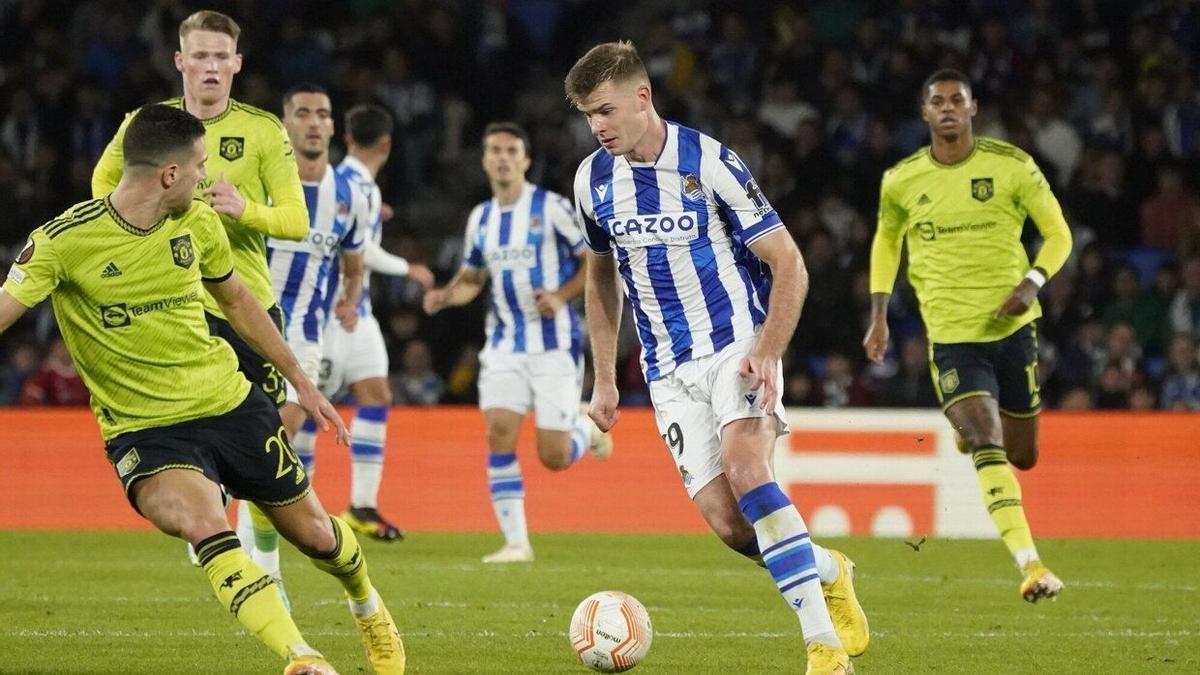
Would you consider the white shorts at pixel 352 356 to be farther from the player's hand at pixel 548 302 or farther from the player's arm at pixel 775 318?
the player's arm at pixel 775 318

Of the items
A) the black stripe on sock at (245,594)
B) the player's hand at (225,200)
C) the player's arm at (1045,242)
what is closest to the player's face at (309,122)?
the player's hand at (225,200)

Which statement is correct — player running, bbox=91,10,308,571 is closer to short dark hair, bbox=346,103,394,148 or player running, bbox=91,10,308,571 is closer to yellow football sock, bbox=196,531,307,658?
yellow football sock, bbox=196,531,307,658

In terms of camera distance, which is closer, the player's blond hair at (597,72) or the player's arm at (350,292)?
the player's blond hair at (597,72)

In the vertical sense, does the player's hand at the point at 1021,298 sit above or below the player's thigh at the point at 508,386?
above

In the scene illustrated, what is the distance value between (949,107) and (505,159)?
124 inches

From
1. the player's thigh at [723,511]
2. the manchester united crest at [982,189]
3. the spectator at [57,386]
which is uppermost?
the manchester united crest at [982,189]

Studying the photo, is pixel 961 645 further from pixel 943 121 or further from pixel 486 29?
pixel 486 29

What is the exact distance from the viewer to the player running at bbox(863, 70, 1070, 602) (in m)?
9.40

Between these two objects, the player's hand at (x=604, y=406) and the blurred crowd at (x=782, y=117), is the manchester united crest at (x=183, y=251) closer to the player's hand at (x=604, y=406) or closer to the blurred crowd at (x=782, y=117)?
the player's hand at (x=604, y=406)

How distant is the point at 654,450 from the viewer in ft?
44.1

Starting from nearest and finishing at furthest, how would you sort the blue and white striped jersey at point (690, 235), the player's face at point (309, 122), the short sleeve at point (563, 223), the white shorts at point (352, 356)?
the blue and white striped jersey at point (690, 235) → the player's face at point (309, 122) → the short sleeve at point (563, 223) → the white shorts at point (352, 356)

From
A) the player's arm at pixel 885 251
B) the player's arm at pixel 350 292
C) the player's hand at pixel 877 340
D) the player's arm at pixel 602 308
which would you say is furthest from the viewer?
the player's arm at pixel 350 292

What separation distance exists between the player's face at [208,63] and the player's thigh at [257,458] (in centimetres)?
214

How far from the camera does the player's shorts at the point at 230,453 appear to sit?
5.80 m
